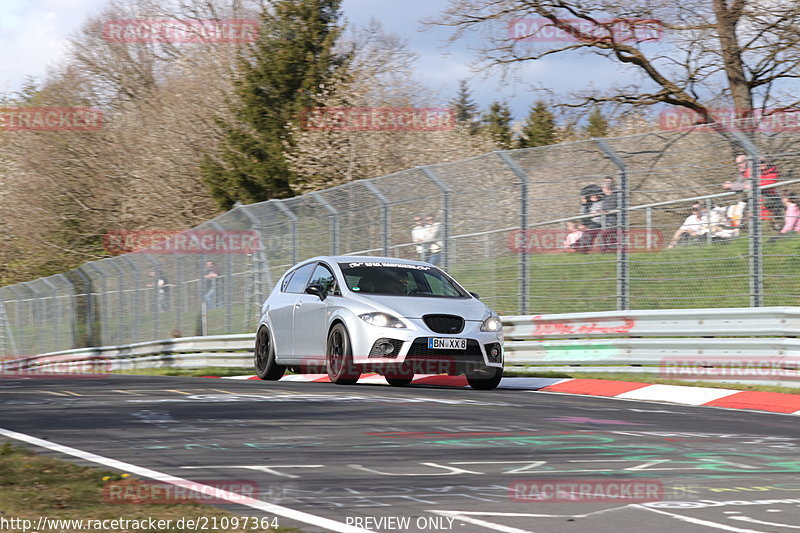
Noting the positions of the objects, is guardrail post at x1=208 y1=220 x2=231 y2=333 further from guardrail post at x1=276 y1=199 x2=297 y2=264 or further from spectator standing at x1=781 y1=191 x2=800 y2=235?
spectator standing at x1=781 y1=191 x2=800 y2=235

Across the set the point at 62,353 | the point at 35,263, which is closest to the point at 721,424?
the point at 62,353

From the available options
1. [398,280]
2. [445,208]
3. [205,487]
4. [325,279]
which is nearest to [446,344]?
[398,280]

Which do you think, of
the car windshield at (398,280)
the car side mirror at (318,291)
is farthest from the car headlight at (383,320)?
the car side mirror at (318,291)

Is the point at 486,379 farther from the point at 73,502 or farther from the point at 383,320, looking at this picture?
the point at 73,502

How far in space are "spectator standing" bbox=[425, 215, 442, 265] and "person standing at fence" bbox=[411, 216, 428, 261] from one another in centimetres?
11

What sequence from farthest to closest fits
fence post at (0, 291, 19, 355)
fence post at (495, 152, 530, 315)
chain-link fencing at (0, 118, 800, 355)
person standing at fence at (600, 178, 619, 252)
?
fence post at (0, 291, 19, 355)
fence post at (495, 152, 530, 315)
person standing at fence at (600, 178, 619, 252)
chain-link fencing at (0, 118, 800, 355)

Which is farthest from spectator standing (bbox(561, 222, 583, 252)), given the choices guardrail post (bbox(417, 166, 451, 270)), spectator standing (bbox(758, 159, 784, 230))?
spectator standing (bbox(758, 159, 784, 230))

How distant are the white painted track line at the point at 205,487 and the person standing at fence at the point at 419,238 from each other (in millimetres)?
10672

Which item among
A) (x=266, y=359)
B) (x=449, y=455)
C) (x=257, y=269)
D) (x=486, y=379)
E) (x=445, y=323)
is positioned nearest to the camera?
(x=449, y=455)

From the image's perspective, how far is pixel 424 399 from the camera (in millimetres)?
11000

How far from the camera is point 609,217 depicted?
49.4 feet

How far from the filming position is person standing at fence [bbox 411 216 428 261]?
18173 mm

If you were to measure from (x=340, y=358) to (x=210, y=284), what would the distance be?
12574 millimetres

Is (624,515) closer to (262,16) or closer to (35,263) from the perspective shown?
(262,16)
